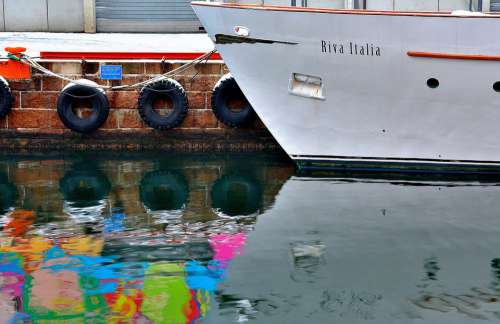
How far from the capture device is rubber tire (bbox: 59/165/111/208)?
11.9m

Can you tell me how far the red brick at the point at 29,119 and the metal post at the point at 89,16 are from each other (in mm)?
6089

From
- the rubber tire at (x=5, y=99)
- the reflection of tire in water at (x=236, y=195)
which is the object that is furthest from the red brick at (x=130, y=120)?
the reflection of tire in water at (x=236, y=195)

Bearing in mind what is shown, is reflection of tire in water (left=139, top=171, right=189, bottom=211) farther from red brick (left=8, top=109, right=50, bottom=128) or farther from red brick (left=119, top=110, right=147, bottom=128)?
red brick (left=8, top=109, right=50, bottom=128)

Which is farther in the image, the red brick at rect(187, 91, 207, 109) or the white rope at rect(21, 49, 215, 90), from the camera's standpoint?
the red brick at rect(187, 91, 207, 109)

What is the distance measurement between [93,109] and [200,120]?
1653mm

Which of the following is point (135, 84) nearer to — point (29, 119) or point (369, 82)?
point (29, 119)

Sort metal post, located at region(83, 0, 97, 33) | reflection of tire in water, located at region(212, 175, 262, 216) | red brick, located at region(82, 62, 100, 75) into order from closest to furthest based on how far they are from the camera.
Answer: reflection of tire in water, located at region(212, 175, 262, 216), red brick, located at region(82, 62, 100, 75), metal post, located at region(83, 0, 97, 33)

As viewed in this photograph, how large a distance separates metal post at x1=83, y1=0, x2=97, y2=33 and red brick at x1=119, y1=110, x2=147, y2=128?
6314mm

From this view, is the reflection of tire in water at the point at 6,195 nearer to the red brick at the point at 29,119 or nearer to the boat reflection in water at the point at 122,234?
the boat reflection in water at the point at 122,234

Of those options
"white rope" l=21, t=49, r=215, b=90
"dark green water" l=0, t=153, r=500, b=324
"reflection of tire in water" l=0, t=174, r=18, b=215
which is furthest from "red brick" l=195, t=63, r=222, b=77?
"reflection of tire in water" l=0, t=174, r=18, b=215

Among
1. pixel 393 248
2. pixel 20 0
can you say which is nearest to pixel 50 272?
pixel 393 248

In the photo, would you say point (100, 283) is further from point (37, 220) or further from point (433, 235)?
point (433, 235)

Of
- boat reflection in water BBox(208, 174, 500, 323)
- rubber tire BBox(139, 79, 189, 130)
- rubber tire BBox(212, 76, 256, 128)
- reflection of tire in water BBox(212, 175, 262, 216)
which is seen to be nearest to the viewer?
boat reflection in water BBox(208, 174, 500, 323)

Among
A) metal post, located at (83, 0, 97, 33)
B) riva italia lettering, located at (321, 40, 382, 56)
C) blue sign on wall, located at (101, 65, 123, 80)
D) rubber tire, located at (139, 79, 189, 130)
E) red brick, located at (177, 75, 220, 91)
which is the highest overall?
metal post, located at (83, 0, 97, 33)
